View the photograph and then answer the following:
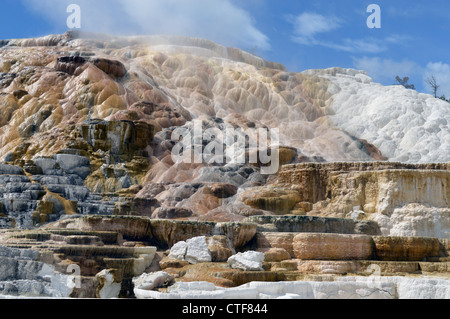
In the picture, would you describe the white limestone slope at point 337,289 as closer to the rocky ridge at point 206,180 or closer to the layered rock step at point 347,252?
the rocky ridge at point 206,180

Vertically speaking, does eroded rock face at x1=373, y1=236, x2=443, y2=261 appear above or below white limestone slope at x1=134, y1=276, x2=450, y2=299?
above

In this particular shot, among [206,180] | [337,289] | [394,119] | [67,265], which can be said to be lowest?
[337,289]

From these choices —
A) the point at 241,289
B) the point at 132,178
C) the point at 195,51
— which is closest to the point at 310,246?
the point at 241,289

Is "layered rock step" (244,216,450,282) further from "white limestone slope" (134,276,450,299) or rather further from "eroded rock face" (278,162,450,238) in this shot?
"eroded rock face" (278,162,450,238)

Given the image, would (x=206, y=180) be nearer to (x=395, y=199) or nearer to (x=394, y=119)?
(x=395, y=199)

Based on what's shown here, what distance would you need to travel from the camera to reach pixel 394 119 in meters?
45.0

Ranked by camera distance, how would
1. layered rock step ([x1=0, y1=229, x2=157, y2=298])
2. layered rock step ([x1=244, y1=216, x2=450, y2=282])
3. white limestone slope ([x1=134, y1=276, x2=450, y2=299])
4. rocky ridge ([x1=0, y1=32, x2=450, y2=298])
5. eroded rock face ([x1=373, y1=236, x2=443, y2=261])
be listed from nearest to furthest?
white limestone slope ([x1=134, y1=276, x2=450, y2=299]) → layered rock step ([x1=0, y1=229, x2=157, y2=298]) → rocky ridge ([x1=0, y1=32, x2=450, y2=298]) → layered rock step ([x1=244, y1=216, x2=450, y2=282]) → eroded rock face ([x1=373, y1=236, x2=443, y2=261])

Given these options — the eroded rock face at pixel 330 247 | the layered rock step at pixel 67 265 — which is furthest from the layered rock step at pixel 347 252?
the layered rock step at pixel 67 265

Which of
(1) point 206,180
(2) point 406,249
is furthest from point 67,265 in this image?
(1) point 206,180

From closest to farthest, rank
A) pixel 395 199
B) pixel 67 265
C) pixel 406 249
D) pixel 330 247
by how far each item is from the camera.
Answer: pixel 67 265 < pixel 330 247 < pixel 406 249 < pixel 395 199

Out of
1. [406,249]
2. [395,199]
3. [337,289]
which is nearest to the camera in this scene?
[337,289]

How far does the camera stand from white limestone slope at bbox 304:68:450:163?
135 ft

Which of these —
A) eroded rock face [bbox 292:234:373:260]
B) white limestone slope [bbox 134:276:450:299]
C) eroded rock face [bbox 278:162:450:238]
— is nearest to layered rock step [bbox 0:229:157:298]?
white limestone slope [bbox 134:276:450:299]

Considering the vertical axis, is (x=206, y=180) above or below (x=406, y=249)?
above
